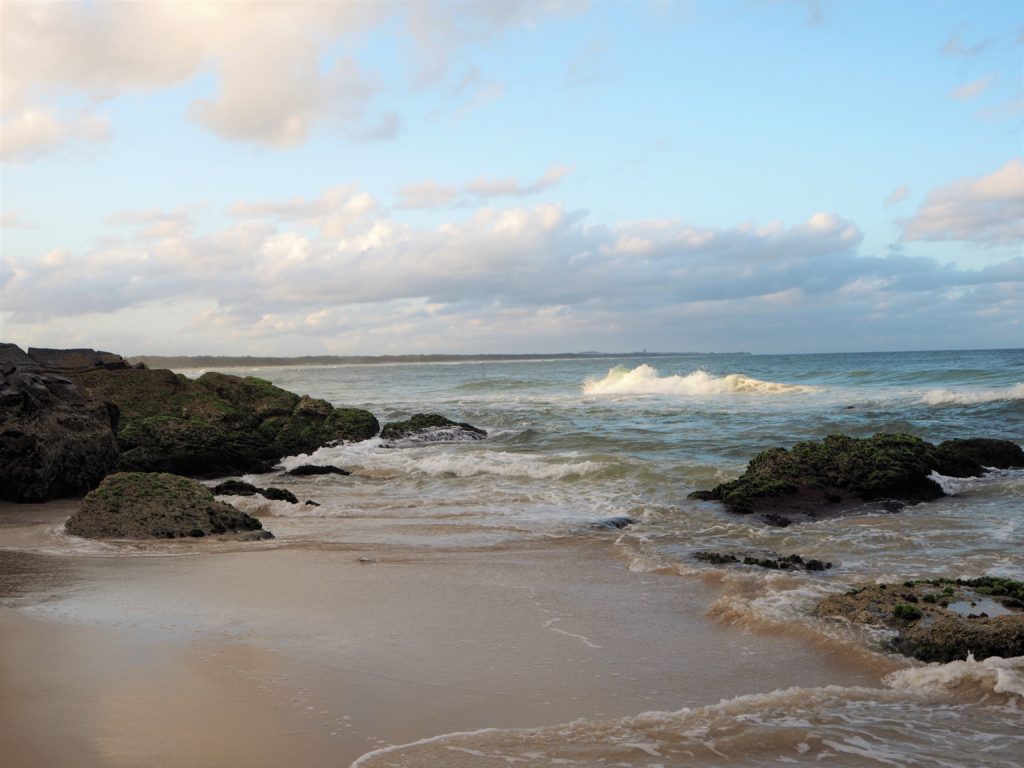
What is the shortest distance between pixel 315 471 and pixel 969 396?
80.4 ft

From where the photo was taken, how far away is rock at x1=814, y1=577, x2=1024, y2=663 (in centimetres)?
546

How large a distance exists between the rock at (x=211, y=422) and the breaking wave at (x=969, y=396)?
19.4 meters

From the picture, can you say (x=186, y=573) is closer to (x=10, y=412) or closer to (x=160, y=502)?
(x=160, y=502)

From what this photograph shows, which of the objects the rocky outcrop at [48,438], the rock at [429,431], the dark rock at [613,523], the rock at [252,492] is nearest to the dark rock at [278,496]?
the rock at [252,492]

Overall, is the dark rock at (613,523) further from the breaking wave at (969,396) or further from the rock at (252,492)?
the breaking wave at (969,396)

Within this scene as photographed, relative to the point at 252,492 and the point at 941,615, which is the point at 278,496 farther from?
the point at 941,615

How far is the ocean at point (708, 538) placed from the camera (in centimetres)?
413

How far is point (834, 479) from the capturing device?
12156mm

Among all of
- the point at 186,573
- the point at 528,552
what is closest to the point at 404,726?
the point at 186,573

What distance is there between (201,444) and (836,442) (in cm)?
1101

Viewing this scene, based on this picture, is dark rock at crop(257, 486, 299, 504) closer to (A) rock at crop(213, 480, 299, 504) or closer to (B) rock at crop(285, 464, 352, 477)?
(A) rock at crop(213, 480, 299, 504)

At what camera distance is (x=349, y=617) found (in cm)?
615

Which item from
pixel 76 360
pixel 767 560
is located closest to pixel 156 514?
pixel 767 560

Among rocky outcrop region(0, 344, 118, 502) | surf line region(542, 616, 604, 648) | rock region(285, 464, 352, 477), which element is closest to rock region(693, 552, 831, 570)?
surf line region(542, 616, 604, 648)
